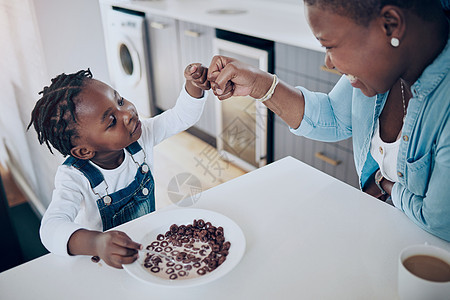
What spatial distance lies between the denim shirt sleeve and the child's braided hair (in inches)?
23.6

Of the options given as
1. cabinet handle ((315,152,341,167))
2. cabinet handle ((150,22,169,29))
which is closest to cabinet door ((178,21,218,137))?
cabinet handle ((150,22,169,29))

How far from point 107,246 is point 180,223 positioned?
0.19 meters

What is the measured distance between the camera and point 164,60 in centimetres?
317

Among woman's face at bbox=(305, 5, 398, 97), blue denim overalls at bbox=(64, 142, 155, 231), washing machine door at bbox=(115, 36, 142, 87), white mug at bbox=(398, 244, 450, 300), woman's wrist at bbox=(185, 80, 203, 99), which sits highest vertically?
woman's face at bbox=(305, 5, 398, 97)

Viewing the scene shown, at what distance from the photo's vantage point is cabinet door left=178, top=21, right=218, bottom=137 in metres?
2.69

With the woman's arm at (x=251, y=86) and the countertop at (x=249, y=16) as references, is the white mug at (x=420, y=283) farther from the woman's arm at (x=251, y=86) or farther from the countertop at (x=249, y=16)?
the countertop at (x=249, y=16)

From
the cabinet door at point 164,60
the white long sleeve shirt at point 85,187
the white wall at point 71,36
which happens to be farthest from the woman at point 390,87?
the cabinet door at point 164,60

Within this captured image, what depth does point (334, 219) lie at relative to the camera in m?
0.95

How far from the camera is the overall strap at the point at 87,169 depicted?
3.42 ft

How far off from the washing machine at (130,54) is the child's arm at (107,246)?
250 cm

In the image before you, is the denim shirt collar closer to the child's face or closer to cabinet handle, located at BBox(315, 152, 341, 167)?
the child's face

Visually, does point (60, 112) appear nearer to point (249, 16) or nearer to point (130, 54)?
point (249, 16)

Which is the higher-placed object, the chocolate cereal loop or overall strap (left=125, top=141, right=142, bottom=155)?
overall strap (left=125, top=141, right=142, bottom=155)

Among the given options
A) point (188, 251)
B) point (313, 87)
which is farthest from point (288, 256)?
point (313, 87)
